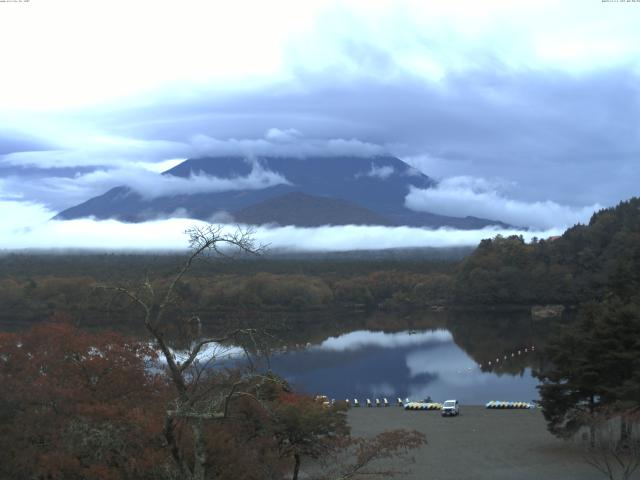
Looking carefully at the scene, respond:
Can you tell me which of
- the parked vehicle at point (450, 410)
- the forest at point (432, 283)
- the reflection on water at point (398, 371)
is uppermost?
the forest at point (432, 283)

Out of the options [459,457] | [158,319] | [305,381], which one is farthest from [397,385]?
[158,319]

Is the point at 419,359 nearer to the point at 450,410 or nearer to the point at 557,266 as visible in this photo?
the point at 450,410

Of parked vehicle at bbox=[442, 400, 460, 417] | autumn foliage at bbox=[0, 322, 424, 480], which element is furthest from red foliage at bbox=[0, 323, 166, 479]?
parked vehicle at bbox=[442, 400, 460, 417]

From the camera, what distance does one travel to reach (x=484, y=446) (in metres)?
20.7

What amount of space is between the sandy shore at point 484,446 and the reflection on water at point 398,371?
4555 mm

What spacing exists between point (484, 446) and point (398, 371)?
23055mm

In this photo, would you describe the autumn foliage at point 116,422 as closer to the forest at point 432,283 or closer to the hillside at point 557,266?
the forest at point 432,283

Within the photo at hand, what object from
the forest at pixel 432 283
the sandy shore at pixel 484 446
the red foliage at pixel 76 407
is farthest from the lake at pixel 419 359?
the red foliage at pixel 76 407

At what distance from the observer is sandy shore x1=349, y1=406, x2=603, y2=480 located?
1762cm

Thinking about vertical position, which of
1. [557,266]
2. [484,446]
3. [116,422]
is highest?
[557,266]

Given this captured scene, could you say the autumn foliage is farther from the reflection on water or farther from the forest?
the forest

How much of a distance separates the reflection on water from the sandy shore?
14.9 ft

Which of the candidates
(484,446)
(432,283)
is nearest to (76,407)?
(484,446)

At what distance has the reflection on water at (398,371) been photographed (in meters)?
35.7
